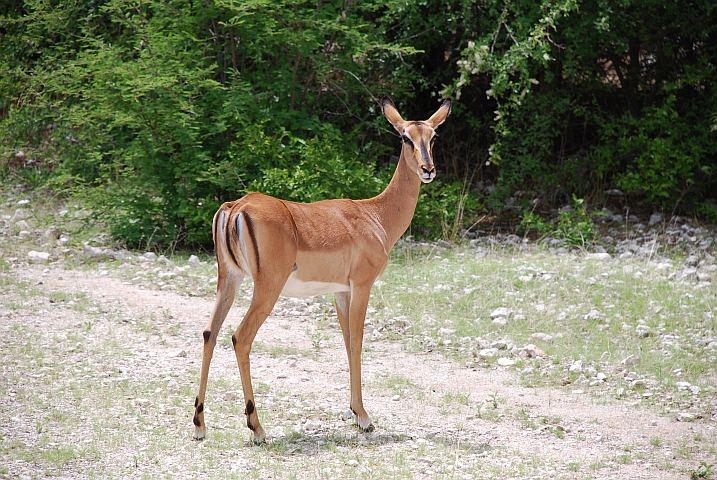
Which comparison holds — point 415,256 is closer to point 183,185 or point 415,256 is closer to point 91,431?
point 183,185

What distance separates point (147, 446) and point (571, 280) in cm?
547

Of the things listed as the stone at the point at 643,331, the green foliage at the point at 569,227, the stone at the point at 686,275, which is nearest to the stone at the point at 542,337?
the stone at the point at 643,331

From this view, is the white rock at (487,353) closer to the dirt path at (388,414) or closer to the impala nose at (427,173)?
the dirt path at (388,414)

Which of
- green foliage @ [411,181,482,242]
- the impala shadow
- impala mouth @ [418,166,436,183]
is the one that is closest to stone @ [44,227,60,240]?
green foliage @ [411,181,482,242]

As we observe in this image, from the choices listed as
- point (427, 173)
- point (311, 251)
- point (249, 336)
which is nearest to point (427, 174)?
point (427, 173)

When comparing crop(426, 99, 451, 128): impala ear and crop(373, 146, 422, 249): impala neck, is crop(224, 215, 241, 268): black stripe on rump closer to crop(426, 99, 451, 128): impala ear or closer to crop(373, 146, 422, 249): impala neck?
crop(373, 146, 422, 249): impala neck

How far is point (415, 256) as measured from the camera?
10.8 m

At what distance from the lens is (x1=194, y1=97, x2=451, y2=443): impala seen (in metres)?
5.65

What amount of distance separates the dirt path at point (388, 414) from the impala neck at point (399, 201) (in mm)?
1312

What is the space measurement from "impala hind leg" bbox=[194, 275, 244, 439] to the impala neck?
131 centimetres

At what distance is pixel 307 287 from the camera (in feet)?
19.8

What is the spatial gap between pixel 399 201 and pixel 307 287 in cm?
111

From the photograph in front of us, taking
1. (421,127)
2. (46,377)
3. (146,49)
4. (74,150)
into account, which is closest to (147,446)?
(46,377)

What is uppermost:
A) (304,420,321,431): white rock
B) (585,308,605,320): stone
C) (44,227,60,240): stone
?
(585,308,605,320): stone
